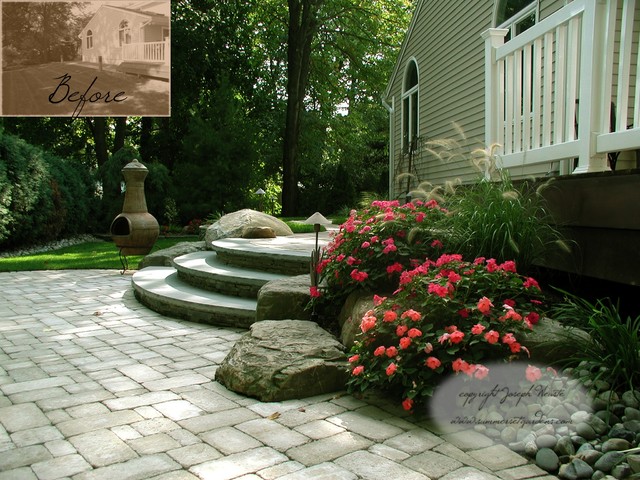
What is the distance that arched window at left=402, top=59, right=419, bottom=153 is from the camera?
12789 millimetres

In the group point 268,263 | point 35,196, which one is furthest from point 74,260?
Result: point 268,263

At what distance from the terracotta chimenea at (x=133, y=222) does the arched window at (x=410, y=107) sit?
19.7ft

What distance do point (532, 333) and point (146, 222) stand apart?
23.4ft

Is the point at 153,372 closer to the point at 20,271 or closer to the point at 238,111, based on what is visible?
the point at 20,271

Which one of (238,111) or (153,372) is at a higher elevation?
(238,111)

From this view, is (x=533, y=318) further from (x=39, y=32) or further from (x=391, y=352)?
(x=39, y=32)

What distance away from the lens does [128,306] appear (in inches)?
241

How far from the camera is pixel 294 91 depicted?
1806 centimetres

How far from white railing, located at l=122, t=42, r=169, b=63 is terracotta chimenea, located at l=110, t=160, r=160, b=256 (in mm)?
8157

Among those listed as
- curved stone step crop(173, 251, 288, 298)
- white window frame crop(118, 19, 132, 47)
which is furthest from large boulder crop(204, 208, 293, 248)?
white window frame crop(118, 19, 132, 47)

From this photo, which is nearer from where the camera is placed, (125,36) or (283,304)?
(283,304)

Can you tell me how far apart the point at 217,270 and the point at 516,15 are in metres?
5.63

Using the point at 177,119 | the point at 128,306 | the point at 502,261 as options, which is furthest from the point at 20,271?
the point at 177,119

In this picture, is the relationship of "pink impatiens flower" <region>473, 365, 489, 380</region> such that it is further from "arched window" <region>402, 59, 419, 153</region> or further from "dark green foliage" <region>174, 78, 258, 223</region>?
"dark green foliage" <region>174, 78, 258, 223</region>
